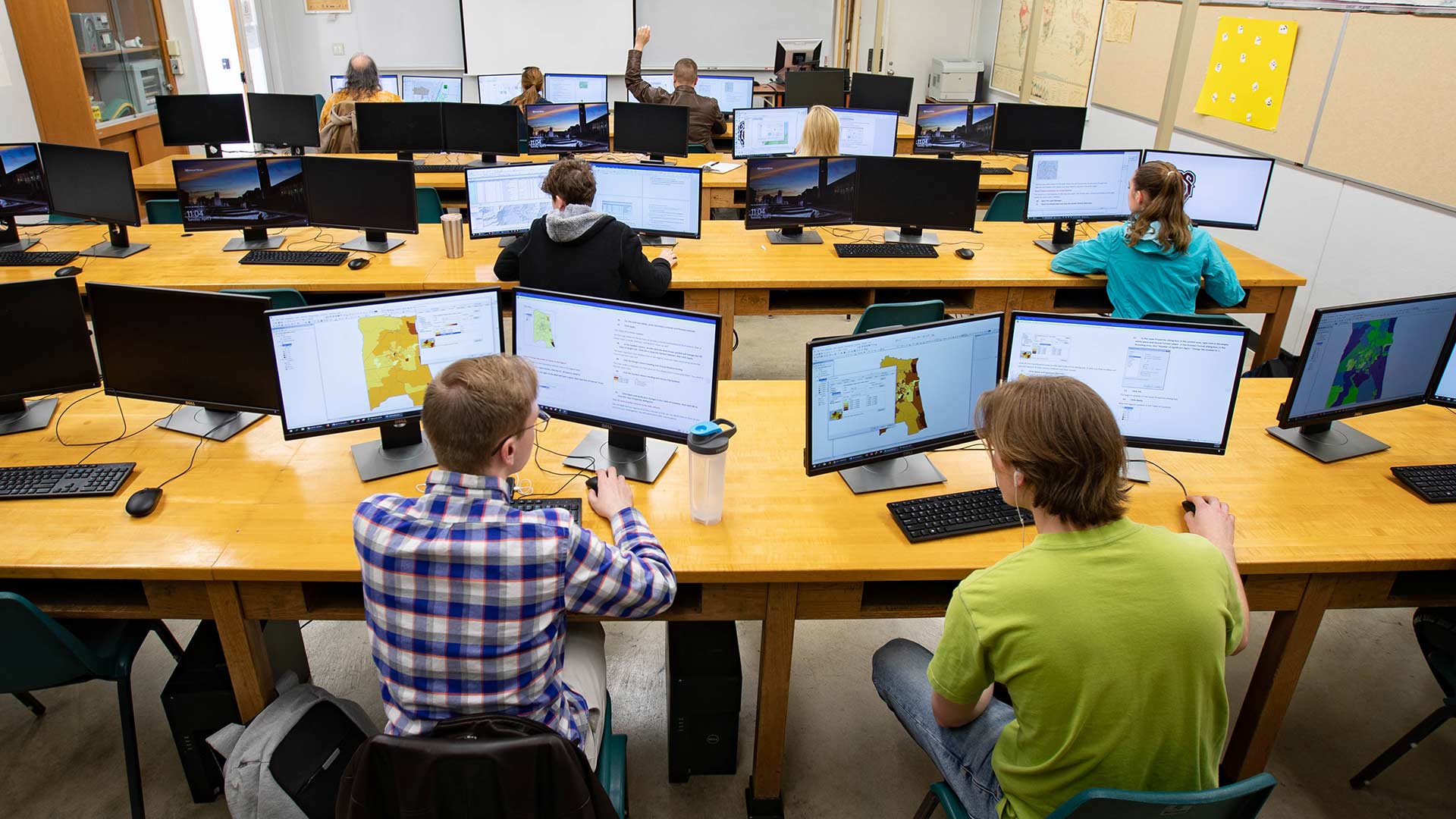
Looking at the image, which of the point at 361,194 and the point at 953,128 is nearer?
the point at 361,194

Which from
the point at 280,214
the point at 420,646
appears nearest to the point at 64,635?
the point at 420,646

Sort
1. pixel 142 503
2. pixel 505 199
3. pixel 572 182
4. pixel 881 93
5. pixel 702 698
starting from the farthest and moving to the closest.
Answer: pixel 881 93, pixel 505 199, pixel 572 182, pixel 702 698, pixel 142 503

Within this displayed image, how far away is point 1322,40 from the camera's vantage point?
189 inches

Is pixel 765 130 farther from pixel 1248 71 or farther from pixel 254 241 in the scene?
pixel 254 241

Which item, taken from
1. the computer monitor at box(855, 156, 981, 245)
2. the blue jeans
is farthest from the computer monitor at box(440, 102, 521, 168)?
the blue jeans

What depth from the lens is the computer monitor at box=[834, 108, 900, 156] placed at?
622cm

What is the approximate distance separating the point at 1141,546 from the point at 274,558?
5.85 ft

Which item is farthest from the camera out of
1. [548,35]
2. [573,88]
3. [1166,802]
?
[548,35]

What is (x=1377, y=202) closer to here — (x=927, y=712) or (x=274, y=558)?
(x=927, y=712)

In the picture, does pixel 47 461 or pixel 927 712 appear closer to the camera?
pixel 927 712

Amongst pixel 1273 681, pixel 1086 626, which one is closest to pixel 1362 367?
pixel 1273 681

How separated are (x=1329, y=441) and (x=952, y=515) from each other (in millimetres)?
1245

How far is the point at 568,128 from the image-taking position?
6.44m

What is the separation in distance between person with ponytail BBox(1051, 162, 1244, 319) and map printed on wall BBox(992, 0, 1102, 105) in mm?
4470
